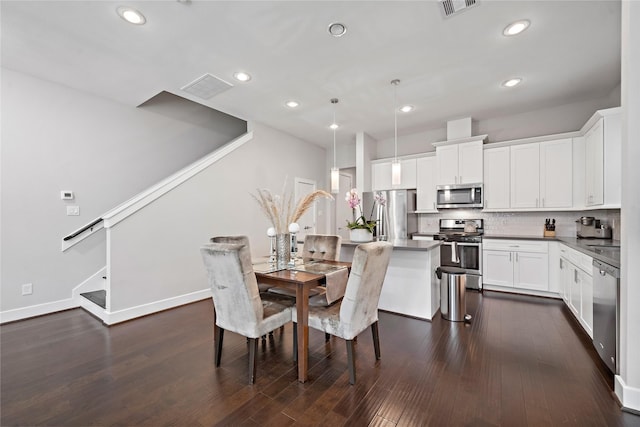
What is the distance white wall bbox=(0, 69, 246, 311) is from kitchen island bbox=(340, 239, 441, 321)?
11.9 ft

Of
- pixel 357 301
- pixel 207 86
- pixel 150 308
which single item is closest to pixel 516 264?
pixel 357 301

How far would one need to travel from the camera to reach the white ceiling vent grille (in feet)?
11.3

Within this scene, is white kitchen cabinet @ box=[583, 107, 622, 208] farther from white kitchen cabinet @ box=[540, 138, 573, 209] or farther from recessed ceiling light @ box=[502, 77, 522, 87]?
recessed ceiling light @ box=[502, 77, 522, 87]

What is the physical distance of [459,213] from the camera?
5172 mm

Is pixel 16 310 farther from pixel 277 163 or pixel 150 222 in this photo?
Result: pixel 277 163

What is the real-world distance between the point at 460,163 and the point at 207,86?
419cm

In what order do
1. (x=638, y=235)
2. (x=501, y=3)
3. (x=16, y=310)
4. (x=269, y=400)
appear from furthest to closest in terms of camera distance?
(x=16, y=310), (x=501, y=3), (x=269, y=400), (x=638, y=235)

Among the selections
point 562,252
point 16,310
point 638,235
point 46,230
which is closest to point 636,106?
point 638,235

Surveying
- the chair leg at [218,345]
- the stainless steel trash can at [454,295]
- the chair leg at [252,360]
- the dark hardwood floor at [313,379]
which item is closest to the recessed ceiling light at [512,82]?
the stainless steel trash can at [454,295]

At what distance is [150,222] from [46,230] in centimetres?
130

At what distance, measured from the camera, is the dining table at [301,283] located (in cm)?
203

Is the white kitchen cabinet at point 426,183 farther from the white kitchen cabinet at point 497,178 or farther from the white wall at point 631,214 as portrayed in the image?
the white wall at point 631,214

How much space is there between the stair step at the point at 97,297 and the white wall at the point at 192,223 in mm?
333

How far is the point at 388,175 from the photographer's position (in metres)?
5.73
